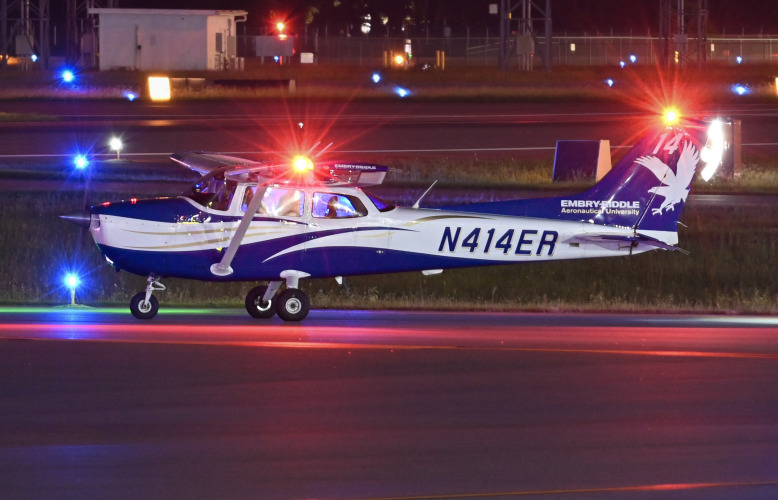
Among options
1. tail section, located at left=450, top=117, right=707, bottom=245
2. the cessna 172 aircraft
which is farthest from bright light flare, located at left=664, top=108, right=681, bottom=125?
tail section, located at left=450, top=117, right=707, bottom=245

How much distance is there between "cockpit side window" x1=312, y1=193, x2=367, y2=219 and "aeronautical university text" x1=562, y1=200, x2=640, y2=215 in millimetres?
2409

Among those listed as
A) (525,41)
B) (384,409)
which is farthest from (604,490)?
(525,41)

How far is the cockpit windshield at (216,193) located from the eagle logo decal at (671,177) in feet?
15.6

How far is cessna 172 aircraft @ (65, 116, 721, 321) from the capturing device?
14.0 meters

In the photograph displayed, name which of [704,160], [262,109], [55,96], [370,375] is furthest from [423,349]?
[55,96]

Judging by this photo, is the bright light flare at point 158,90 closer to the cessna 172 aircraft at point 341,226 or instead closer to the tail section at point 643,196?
the cessna 172 aircraft at point 341,226

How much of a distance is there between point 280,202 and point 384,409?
15.6 ft

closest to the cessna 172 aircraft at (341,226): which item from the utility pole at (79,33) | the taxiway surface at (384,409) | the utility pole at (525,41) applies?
the taxiway surface at (384,409)

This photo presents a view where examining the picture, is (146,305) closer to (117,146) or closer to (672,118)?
(672,118)

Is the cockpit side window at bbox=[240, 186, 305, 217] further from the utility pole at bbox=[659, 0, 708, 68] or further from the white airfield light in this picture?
the utility pole at bbox=[659, 0, 708, 68]

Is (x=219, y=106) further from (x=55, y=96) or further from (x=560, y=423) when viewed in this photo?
(x=560, y=423)

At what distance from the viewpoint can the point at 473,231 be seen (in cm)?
1450

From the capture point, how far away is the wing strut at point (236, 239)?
13984 millimetres

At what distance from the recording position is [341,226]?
14.4 m
